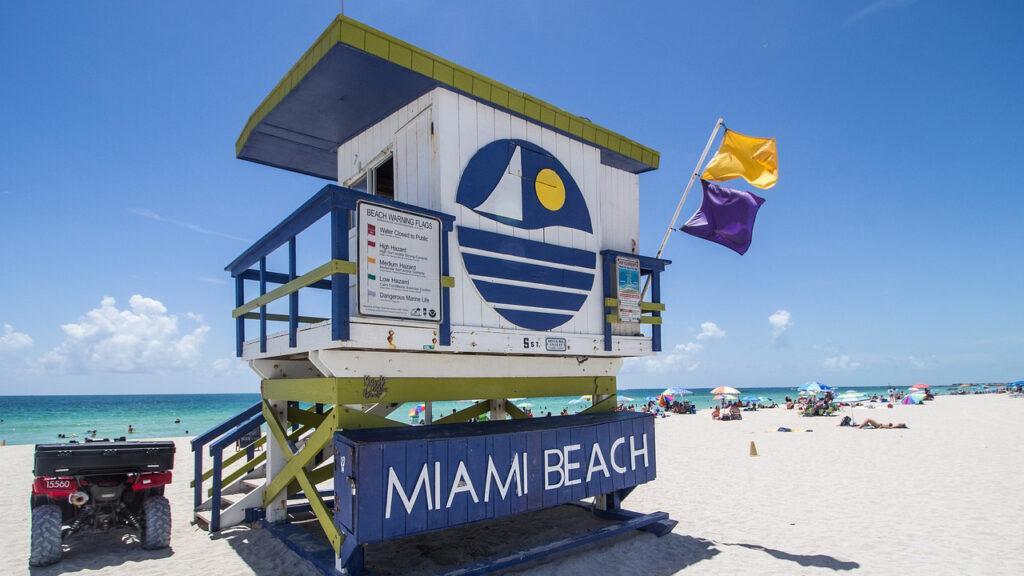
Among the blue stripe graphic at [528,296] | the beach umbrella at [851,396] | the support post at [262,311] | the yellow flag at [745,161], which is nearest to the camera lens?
the blue stripe graphic at [528,296]

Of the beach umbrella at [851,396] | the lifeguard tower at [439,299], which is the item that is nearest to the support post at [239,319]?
the lifeguard tower at [439,299]

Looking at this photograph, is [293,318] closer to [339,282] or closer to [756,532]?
[339,282]

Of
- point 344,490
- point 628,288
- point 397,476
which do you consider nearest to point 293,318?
point 344,490

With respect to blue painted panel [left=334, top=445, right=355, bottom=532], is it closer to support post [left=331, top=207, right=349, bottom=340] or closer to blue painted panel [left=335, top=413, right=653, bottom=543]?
blue painted panel [left=335, top=413, right=653, bottom=543]

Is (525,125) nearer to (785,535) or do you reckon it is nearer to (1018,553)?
(785,535)

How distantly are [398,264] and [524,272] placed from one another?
1.89 m

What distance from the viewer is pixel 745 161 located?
9453 mm

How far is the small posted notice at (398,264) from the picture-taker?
222 inches

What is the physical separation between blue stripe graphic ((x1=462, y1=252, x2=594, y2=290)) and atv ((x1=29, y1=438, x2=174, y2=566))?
5051 mm

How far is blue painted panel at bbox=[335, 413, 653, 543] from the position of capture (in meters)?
5.34

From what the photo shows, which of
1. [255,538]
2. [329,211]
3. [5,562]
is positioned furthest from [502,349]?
[5,562]

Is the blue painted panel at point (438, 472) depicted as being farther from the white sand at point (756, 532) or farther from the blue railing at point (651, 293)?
the blue railing at point (651, 293)

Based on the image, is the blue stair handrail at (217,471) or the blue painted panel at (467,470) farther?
the blue stair handrail at (217,471)

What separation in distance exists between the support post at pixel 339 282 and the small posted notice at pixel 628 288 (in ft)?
13.6
